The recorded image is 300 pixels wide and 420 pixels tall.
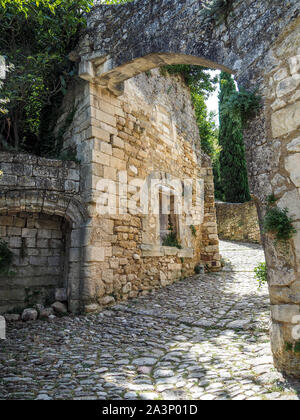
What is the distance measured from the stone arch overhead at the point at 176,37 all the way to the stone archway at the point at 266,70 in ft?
0.03

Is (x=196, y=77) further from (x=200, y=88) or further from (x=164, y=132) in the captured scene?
(x=164, y=132)

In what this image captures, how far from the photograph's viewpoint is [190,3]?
12.6 feet

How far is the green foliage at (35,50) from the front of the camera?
519 centimetres

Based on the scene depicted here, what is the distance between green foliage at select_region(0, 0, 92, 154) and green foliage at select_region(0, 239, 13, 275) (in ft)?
5.45

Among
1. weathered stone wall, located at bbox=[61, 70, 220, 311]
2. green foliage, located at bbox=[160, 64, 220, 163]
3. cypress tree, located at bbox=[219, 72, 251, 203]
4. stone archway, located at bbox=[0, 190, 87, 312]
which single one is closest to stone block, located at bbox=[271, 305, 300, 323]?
weathered stone wall, located at bbox=[61, 70, 220, 311]

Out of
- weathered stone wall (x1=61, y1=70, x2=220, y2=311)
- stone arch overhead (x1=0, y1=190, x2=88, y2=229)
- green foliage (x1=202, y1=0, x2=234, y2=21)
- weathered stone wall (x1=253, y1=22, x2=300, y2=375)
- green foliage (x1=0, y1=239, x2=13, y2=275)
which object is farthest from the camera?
weathered stone wall (x1=61, y1=70, x2=220, y2=311)

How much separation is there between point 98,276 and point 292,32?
12.7 ft

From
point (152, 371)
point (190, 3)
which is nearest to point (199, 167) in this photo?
point (190, 3)

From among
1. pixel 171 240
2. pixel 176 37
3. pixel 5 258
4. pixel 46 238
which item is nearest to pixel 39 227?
pixel 46 238

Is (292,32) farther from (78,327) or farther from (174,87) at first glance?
(174,87)

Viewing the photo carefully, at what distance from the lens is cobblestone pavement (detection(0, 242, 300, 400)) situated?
231cm

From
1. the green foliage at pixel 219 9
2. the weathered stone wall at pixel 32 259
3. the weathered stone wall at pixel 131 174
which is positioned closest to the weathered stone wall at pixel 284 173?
the green foliage at pixel 219 9

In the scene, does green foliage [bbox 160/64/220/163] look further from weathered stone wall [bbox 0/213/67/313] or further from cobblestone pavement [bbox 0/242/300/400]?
cobblestone pavement [bbox 0/242/300/400]

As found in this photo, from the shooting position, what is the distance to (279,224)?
2.54m
